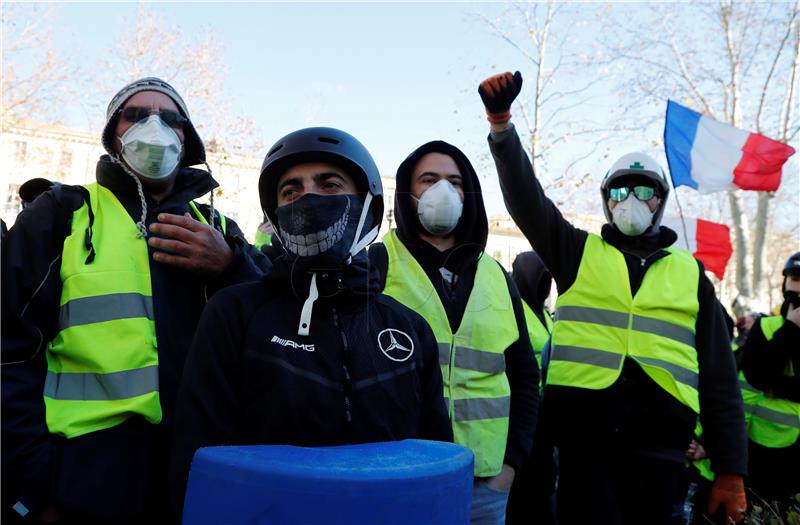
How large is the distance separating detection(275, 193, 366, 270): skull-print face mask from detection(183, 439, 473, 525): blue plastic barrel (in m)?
0.69

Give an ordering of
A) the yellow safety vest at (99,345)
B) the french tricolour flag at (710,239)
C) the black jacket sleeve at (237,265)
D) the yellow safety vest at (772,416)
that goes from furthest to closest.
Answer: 1. the french tricolour flag at (710,239)
2. the yellow safety vest at (772,416)
3. the black jacket sleeve at (237,265)
4. the yellow safety vest at (99,345)

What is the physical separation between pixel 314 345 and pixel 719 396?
265 centimetres

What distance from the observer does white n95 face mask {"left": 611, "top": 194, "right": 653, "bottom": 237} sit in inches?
158

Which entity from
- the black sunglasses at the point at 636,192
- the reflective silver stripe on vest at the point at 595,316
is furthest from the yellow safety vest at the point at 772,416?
the reflective silver stripe on vest at the point at 595,316

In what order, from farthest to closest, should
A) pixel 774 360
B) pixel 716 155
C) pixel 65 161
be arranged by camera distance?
pixel 65 161, pixel 716 155, pixel 774 360

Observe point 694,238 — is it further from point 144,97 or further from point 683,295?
point 144,97

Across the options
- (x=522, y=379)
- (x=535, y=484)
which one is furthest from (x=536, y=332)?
(x=522, y=379)

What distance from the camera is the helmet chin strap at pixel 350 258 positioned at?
2.08 metres

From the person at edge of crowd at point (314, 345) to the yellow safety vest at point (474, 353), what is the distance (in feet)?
2.50

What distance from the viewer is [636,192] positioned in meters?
4.09

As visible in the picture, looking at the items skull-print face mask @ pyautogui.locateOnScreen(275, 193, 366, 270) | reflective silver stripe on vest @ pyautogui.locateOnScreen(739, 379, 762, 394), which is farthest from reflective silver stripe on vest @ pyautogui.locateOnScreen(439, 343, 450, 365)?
reflective silver stripe on vest @ pyautogui.locateOnScreen(739, 379, 762, 394)

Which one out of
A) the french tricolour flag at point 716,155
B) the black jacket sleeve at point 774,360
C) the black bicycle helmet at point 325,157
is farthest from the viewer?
the french tricolour flag at point 716,155

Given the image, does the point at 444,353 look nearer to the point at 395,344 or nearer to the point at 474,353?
the point at 474,353

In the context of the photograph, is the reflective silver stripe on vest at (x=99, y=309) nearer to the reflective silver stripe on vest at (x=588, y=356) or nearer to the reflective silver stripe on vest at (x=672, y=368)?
the reflective silver stripe on vest at (x=588, y=356)
